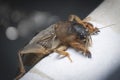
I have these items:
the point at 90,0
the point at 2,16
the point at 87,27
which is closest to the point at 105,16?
the point at 87,27

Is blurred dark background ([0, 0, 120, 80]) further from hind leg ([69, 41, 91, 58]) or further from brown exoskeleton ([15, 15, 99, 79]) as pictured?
hind leg ([69, 41, 91, 58])

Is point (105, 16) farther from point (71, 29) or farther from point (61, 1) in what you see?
point (61, 1)

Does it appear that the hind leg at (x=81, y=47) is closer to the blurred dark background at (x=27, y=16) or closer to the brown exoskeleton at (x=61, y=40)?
the brown exoskeleton at (x=61, y=40)

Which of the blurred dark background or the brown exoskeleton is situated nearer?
the brown exoskeleton

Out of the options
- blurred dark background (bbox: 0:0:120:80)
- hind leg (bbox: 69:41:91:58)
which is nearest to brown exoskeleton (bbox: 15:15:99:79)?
hind leg (bbox: 69:41:91:58)

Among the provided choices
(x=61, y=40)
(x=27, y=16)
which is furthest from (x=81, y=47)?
(x=27, y=16)
